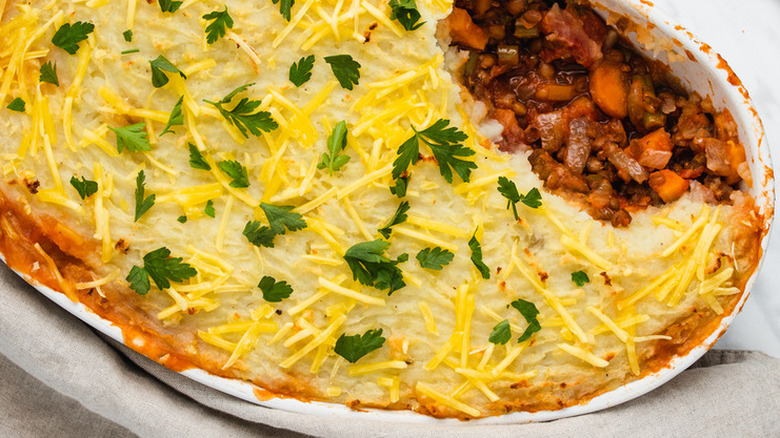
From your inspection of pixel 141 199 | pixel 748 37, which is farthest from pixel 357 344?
pixel 748 37

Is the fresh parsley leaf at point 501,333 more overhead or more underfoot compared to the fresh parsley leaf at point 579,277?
more underfoot

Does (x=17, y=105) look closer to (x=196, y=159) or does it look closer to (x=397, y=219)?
(x=196, y=159)

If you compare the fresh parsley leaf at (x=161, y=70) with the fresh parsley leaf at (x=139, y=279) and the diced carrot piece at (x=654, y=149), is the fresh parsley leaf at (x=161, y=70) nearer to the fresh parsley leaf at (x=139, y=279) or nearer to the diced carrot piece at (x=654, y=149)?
the fresh parsley leaf at (x=139, y=279)

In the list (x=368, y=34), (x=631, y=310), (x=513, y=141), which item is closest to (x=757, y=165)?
(x=631, y=310)

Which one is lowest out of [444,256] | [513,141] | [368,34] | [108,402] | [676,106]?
[108,402]

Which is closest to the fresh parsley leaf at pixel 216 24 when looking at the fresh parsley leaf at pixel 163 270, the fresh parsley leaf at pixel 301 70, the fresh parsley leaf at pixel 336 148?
the fresh parsley leaf at pixel 301 70

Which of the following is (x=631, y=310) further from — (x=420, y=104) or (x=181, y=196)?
(x=181, y=196)

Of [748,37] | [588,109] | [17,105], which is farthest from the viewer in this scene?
[748,37]
